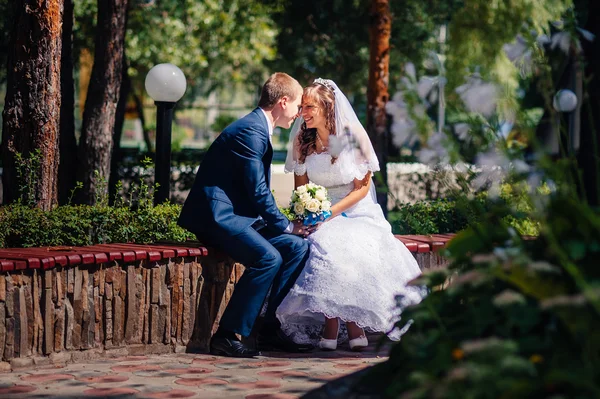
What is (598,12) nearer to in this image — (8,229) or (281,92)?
(281,92)

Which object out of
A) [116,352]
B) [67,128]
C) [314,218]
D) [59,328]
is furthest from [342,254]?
[67,128]

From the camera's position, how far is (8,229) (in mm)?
6062

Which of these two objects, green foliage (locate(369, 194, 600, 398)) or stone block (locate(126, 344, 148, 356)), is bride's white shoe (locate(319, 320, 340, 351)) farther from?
green foliage (locate(369, 194, 600, 398))

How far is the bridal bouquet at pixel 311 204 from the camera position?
595 cm

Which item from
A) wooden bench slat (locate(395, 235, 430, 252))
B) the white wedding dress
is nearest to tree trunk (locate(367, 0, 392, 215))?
wooden bench slat (locate(395, 235, 430, 252))

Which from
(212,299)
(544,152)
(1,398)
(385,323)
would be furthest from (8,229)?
(544,152)

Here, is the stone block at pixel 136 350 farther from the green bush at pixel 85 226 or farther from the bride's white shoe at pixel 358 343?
the bride's white shoe at pixel 358 343

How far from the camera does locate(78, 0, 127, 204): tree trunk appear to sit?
10.6m

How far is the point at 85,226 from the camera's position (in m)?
6.30

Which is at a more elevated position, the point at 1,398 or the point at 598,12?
the point at 598,12

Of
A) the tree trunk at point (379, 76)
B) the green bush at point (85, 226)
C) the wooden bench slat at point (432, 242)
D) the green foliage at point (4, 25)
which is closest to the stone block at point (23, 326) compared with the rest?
the green bush at point (85, 226)

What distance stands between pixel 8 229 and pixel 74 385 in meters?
1.85

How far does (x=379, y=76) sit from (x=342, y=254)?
7.33 meters

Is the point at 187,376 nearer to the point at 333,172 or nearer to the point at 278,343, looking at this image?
the point at 278,343
